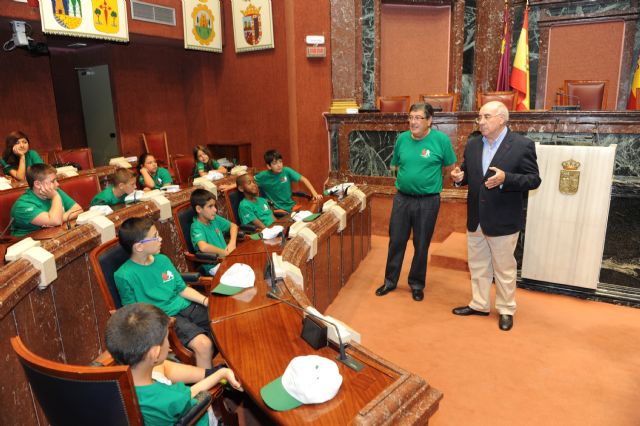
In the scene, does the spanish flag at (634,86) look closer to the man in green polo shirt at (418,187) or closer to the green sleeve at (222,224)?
the man in green polo shirt at (418,187)

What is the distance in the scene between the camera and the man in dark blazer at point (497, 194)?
3.00 meters

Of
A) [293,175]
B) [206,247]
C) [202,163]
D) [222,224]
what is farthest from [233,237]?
[202,163]

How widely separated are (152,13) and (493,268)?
6.25 meters

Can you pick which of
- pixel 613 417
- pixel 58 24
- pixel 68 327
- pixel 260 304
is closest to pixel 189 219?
pixel 68 327

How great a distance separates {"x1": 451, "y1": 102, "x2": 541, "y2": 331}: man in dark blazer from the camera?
3000 millimetres

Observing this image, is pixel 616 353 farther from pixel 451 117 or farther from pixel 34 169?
pixel 34 169

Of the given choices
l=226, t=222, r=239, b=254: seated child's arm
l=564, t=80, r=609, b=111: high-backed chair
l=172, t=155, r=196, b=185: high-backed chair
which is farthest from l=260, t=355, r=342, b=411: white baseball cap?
l=564, t=80, r=609, b=111: high-backed chair

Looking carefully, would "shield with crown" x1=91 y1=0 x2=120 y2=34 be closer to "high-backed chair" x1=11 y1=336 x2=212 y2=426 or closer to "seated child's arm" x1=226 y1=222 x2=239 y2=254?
"seated child's arm" x1=226 y1=222 x2=239 y2=254

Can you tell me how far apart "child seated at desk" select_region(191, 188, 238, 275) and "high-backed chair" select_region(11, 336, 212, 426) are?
1.80 metres

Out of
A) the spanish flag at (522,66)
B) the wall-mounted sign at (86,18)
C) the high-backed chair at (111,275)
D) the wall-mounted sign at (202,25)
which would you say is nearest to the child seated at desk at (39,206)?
the high-backed chair at (111,275)

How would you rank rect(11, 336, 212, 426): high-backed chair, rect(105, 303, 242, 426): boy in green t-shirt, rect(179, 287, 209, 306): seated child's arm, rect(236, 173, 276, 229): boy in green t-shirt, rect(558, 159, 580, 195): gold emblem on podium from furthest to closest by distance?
rect(236, 173, 276, 229): boy in green t-shirt → rect(558, 159, 580, 195): gold emblem on podium → rect(179, 287, 209, 306): seated child's arm → rect(105, 303, 242, 426): boy in green t-shirt → rect(11, 336, 212, 426): high-backed chair

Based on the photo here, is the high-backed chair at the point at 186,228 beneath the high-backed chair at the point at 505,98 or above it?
beneath

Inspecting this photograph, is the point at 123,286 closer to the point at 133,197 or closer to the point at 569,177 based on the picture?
the point at 133,197

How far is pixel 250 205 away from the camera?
3936mm
